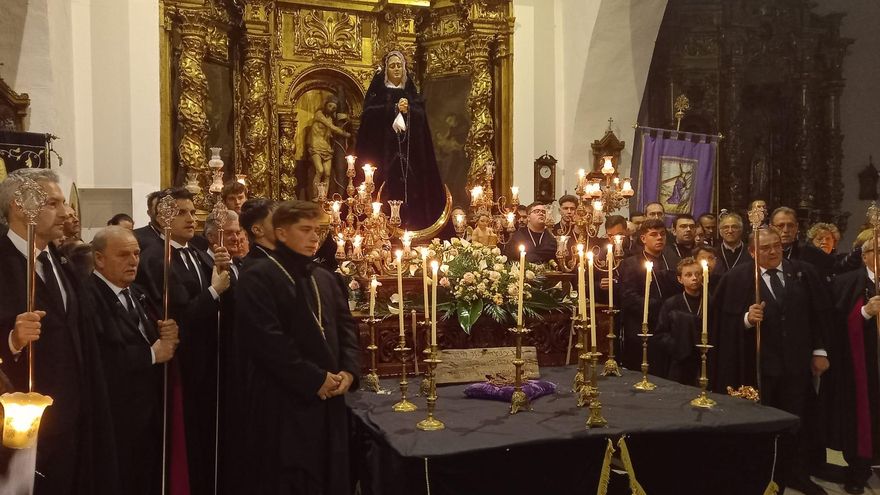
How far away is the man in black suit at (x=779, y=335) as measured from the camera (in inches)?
224

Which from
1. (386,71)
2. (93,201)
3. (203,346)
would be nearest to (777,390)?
(203,346)

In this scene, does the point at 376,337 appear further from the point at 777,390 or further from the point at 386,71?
the point at 386,71

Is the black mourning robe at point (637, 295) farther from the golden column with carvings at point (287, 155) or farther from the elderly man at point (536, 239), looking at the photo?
the golden column with carvings at point (287, 155)

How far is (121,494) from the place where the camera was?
13.2ft

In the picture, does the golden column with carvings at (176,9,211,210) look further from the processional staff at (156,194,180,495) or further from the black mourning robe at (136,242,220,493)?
the processional staff at (156,194,180,495)

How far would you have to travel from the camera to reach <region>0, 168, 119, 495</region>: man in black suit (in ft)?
11.3

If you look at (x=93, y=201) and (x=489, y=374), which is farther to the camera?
(x=93, y=201)

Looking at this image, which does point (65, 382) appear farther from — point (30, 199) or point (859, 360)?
point (859, 360)

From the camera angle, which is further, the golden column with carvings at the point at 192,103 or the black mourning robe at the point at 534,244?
the golden column with carvings at the point at 192,103

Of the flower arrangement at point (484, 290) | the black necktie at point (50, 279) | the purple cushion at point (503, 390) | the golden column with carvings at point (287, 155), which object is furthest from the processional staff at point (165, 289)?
the golden column with carvings at point (287, 155)

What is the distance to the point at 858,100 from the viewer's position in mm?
14273

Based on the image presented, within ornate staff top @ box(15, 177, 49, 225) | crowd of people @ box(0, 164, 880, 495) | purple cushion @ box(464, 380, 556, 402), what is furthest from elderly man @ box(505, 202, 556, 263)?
ornate staff top @ box(15, 177, 49, 225)

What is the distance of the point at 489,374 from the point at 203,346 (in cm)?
181

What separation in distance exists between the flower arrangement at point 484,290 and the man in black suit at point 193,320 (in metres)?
1.62
